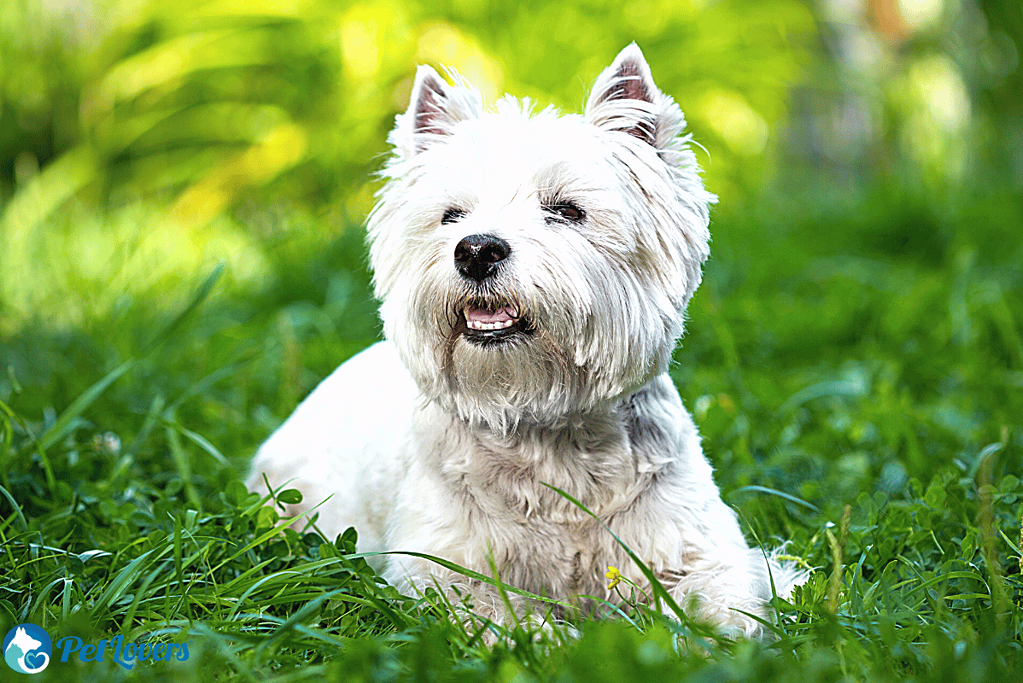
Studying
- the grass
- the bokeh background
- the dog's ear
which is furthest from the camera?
the bokeh background

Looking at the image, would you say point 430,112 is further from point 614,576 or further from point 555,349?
point 614,576

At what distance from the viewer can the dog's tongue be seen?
7.00 ft

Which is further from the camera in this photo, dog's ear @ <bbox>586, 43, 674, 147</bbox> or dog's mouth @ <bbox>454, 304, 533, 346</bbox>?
dog's ear @ <bbox>586, 43, 674, 147</bbox>

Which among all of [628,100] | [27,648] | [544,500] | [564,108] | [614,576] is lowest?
[614,576]

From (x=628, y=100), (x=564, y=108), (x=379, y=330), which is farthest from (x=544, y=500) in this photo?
(x=564, y=108)

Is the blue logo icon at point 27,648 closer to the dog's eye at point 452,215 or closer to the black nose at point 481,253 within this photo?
the black nose at point 481,253

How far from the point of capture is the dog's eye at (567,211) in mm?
2260

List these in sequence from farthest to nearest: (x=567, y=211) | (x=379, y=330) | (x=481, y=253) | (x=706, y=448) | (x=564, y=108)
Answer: (x=564, y=108), (x=379, y=330), (x=706, y=448), (x=567, y=211), (x=481, y=253)

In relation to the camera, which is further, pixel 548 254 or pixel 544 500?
pixel 544 500

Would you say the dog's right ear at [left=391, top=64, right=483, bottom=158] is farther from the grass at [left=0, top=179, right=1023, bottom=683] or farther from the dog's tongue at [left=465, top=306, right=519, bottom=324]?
the grass at [left=0, top=179, right=1023, bottom=683]

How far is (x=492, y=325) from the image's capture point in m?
2.16

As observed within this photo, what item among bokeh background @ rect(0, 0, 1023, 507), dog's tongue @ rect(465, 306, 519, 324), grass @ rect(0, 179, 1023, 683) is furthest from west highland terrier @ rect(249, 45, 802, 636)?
bokeh background @ rect(0, 0, 1023, 507)

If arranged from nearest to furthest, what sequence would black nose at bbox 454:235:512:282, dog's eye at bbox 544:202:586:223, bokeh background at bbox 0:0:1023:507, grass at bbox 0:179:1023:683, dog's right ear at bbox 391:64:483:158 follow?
grass at bbox 0:179:1023:683
black nose at bbox 454:235:512:282
dog's eye at bbox 544:202:586:223
dog's right ear at bbox 391:64:483:158
bokeh background at bbox 0:0:1023:507

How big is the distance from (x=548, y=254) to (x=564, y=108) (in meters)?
5.24
